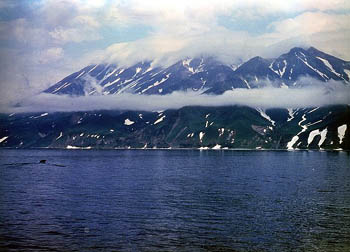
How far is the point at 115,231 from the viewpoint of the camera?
67062 millimetres

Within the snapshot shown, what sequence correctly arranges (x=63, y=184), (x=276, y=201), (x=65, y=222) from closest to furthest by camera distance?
(x=65, y=222) → (x=276, y=201) → (x=63, y=184)

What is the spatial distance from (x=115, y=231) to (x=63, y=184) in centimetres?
6773

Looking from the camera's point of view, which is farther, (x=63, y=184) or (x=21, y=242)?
(x=63, y=184)

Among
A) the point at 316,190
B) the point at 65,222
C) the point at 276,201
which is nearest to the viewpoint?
the point at 65,222

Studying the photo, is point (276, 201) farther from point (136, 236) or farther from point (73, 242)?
point (73, 242)

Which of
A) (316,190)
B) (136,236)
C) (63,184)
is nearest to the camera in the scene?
(136,236)

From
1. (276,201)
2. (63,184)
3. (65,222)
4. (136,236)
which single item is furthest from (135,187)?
(136,236)

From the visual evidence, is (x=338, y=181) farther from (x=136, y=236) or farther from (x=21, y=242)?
(x=21, y=242)

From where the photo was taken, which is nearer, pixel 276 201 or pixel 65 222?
pixel 65 222

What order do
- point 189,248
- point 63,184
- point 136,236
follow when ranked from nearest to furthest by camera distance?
point 189,248 < point 136,236 < point 63,184

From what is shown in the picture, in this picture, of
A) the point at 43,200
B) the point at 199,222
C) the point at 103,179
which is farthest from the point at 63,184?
the point at 199,222

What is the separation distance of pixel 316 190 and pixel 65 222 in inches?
2695

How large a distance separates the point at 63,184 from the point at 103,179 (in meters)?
16.8

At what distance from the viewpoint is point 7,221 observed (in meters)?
74.0
